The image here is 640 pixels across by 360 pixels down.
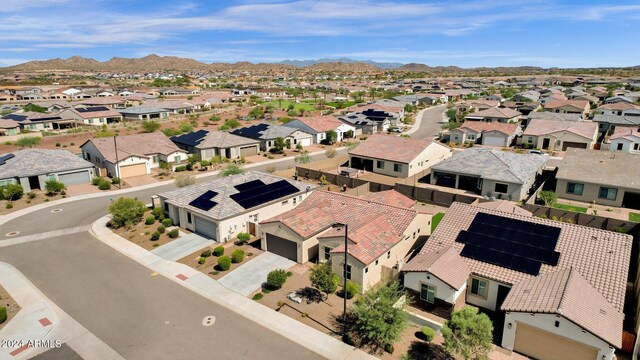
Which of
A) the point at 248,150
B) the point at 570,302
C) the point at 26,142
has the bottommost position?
the point at 248,150

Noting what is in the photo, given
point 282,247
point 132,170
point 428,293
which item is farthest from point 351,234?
point 132,170

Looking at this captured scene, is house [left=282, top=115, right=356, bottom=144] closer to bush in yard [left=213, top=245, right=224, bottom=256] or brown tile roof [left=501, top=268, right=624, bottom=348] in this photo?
bush in yard [left=213, top=245, right=224, bottom=256]

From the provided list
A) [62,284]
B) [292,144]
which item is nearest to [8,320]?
[62,284]

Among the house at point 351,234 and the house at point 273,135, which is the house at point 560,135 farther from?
the house at point 351,234

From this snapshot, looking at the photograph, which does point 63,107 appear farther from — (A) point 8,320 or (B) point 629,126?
(B) point 629,126

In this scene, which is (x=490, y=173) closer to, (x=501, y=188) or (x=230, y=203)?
(x=501, y=188)

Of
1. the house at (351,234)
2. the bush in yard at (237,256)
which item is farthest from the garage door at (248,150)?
the bush in yard at (237,256)
